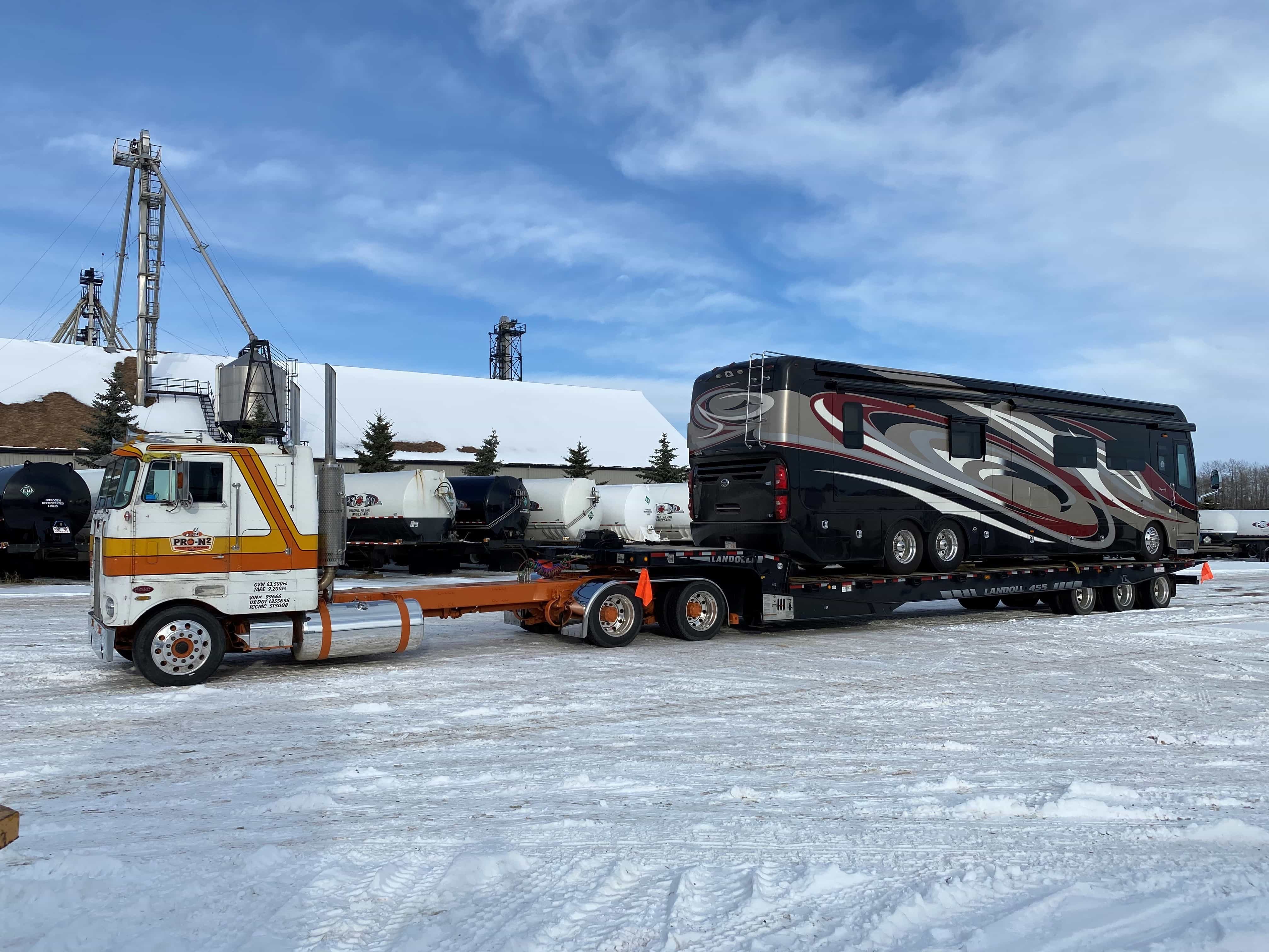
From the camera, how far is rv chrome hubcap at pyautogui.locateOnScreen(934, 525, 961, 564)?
591 inches

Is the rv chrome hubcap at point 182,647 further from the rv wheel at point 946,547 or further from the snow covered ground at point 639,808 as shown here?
the rv wheel at point 946,547

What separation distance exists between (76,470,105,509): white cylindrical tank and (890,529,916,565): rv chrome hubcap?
64.7 ft

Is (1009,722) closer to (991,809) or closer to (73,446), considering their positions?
(991,809)

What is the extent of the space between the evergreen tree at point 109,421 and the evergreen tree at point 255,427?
152 inches

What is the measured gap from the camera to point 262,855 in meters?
4.90


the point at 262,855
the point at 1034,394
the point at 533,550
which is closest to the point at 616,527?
the point at 533,550

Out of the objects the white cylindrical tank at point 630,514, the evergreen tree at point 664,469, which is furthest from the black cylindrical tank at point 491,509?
the evergreen tree at point 664,469

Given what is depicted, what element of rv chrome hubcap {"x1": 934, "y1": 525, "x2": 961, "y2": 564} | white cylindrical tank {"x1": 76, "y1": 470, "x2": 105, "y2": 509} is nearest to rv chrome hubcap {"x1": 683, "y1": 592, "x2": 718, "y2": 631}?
rv chrome hubcap {"x1": 934, "y1": 525, "x2": 961, "y2": 564}

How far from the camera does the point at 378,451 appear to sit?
4216 centimetres

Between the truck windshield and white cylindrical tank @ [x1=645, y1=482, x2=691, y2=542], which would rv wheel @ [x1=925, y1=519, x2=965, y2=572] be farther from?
white cylindrical tank @ [x1=645, y1=482, x2=691, y2=542]

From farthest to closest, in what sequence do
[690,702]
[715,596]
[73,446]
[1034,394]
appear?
1. [73,446]
2. [1034,394]
3. [715,596]
4. [690,702]

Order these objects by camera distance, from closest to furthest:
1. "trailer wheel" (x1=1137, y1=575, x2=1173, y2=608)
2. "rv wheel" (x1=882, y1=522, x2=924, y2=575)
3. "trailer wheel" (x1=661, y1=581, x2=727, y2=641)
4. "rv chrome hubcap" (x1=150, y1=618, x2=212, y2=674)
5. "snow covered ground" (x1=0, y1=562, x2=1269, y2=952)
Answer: "snow covered ground" (x1=0, y1=562, x2=1269, y2=952) → "rv chrome hubcap" (x1=150, y1=618, x2=212, y2=674) → "trailer wheel" (x1=661, y1=581, x2=727, y2=641) → "rv wheel" (x1=882, y1=522, x2=924, y2=575) → "trailer wheel" (x1=1137, y1=575, x2=1173, y2=608)

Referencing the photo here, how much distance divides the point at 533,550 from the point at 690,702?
18.8 m

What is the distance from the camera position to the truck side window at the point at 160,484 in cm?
975
